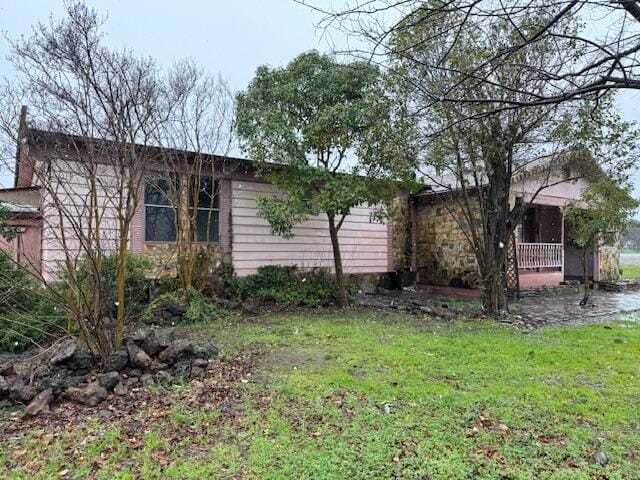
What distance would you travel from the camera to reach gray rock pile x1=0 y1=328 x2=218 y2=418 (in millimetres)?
3660

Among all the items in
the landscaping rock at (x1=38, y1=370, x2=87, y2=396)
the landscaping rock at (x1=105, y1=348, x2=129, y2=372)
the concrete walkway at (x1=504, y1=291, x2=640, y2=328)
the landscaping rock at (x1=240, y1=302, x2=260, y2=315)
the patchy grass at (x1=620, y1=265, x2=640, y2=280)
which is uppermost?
the landscaping rock at (x1=105, y1=348, x2=129, y2=372)

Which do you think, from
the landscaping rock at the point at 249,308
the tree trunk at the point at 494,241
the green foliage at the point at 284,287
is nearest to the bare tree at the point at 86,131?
the landscaping rock at the point at 249,308

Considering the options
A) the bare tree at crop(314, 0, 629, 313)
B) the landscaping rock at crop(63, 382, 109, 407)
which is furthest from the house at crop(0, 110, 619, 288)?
the landscaping rock at crop(63, 382, 109, 407)

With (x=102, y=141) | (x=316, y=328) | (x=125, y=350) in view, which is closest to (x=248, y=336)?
(x=316, y=328)

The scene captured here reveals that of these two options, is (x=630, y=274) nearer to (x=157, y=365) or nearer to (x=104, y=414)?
(x=157, y=365)

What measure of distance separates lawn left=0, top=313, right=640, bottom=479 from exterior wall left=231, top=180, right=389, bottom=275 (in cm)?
477

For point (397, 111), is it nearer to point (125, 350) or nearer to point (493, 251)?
point (493, 251)

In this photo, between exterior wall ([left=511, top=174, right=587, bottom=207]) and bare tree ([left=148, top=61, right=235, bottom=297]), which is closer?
bare tree ([left=148, top=61, right=235, bottom=297])

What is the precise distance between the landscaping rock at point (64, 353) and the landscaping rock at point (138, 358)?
0.54 metres

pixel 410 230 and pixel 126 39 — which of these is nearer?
pixel 126 39

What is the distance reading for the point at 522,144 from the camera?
787cm

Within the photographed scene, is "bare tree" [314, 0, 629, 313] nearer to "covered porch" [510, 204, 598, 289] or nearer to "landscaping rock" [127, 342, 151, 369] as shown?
"covered porch" [510, 204, 598, 289]

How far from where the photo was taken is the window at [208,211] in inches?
370

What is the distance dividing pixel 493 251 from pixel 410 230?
206 inches
